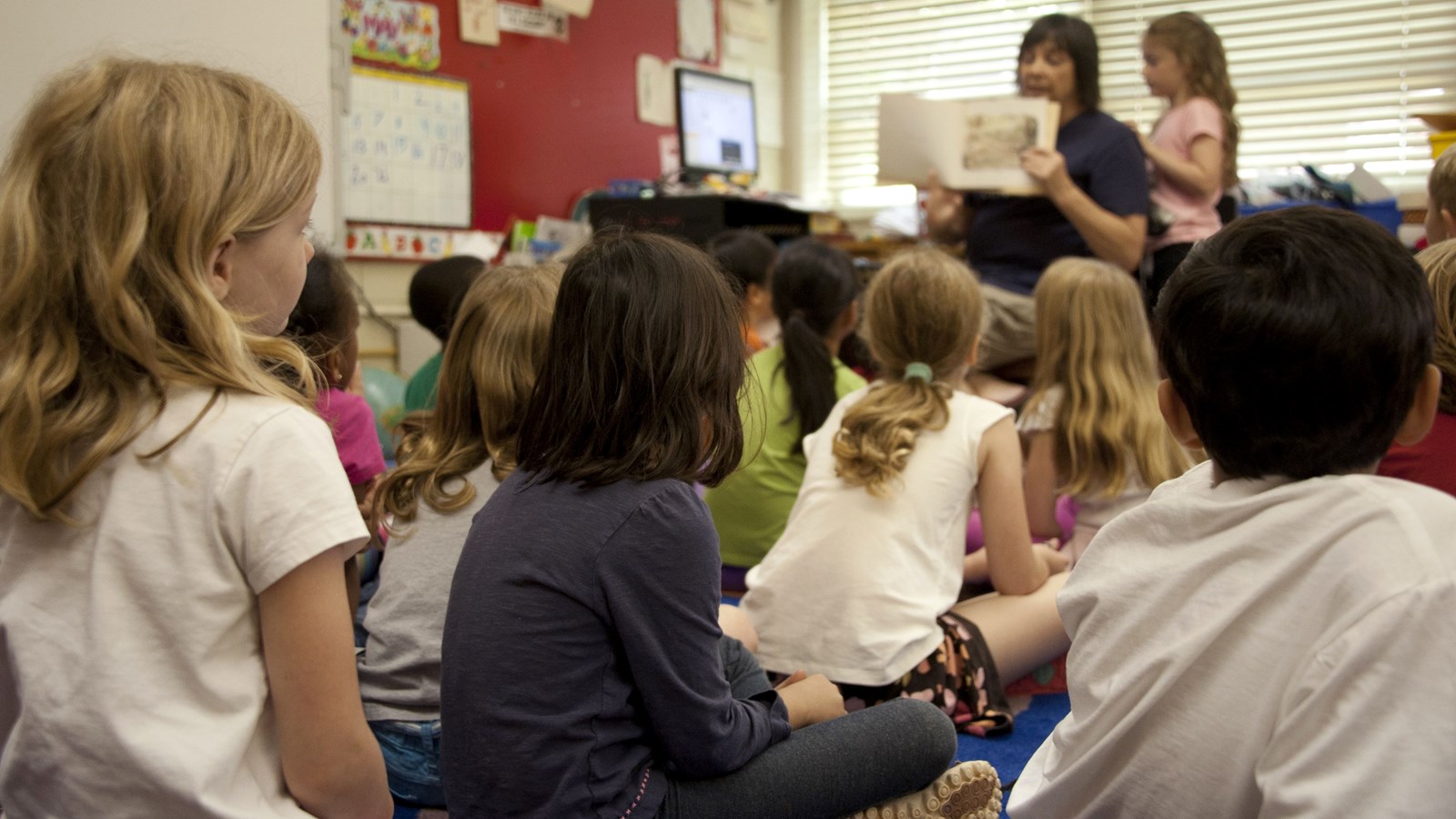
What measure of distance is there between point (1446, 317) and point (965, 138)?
71.3 inches

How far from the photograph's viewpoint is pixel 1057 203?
110 inches

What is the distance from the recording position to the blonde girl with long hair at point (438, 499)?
4.49 ft

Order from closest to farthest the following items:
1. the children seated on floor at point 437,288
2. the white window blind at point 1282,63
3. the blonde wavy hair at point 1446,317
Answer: the blonde wavy hair at point 1446,317 → the children seated on floor at point 437,288 → the white window blind at point 1282,63

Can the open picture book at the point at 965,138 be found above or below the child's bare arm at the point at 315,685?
above

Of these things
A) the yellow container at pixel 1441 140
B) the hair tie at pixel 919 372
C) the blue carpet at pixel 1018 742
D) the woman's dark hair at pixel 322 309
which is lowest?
the blue carpet at pixel 1018 742

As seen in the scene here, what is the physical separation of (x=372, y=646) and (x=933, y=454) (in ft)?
2.53

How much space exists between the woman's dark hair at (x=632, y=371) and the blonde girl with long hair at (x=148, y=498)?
0.26 meters

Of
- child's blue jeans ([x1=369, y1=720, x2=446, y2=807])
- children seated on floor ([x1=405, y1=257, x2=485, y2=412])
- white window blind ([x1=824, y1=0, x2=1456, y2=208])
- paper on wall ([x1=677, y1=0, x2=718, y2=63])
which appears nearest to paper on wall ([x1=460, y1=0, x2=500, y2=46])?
paper on wall ([x1=677, y1=0, x2=718, y2=63])

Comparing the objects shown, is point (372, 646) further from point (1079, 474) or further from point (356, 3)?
point (356, 3)

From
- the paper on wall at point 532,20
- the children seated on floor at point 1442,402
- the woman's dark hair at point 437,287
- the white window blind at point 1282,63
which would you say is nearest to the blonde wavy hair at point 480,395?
the children seated on floor at point 1442,402

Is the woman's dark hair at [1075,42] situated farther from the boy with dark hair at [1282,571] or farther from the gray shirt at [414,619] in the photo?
the boy with dark hair at [1282,571]

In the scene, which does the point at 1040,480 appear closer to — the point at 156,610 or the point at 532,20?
the point at 156,610

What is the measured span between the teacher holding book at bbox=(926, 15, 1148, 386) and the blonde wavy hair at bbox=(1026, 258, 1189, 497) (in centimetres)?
62

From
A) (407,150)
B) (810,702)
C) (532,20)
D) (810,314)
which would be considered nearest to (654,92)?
(532,20)
